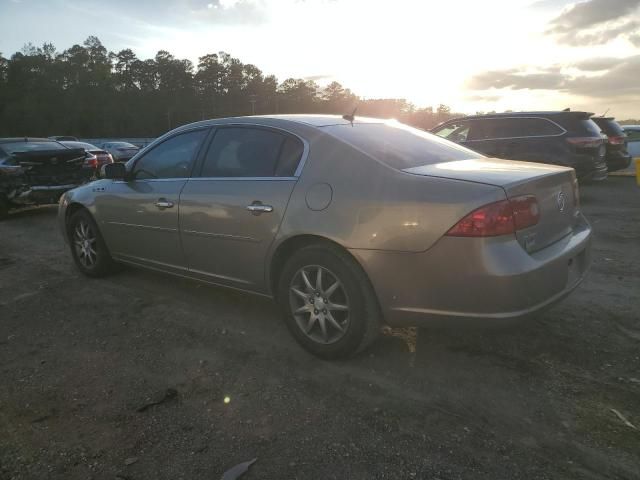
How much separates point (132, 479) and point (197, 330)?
65.5 inches

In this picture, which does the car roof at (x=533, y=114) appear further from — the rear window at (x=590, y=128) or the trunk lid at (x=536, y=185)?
the trunk lid at (x=536, y=185)

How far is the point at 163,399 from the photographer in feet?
9.44

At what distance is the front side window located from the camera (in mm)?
4172

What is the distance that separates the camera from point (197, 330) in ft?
12.6

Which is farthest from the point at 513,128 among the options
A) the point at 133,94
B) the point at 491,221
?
the point at 133,94

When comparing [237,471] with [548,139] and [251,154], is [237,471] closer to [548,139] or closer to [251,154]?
[251,154]

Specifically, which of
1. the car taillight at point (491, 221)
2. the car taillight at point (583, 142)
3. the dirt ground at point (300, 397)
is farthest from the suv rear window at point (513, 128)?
the car taillight at point (491, 221)

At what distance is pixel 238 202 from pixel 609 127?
1078cm

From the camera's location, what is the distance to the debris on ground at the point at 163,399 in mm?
2790

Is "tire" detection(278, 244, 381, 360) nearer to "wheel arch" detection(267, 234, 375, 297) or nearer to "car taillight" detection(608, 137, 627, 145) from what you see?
"wheel arch" detection(267, 234, 375, 297)

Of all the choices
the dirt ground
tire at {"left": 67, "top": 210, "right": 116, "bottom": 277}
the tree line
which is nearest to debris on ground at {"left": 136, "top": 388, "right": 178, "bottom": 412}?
the dirt ground

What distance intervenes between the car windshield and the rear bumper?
8.94m

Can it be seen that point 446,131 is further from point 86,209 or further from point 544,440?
point 544,440

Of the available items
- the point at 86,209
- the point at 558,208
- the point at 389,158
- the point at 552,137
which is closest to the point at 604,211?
the point at 552,137
